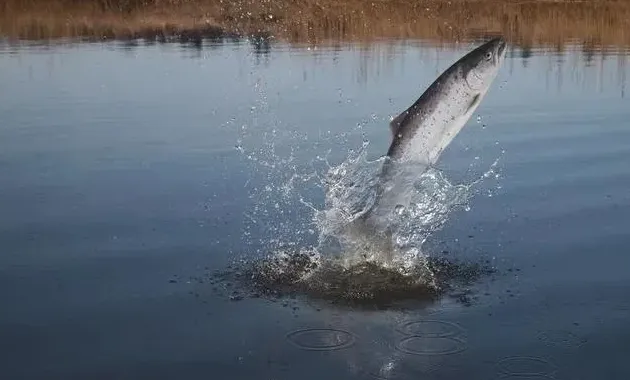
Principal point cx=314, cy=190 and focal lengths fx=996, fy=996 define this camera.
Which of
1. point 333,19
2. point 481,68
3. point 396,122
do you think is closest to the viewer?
point 481,68

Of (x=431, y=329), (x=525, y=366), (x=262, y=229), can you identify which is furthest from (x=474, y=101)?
(x=262, y=229)

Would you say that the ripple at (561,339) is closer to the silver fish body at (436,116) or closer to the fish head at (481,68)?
the silver fish body at (436,116)

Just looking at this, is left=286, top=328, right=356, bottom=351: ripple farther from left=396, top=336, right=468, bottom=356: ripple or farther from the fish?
the fish

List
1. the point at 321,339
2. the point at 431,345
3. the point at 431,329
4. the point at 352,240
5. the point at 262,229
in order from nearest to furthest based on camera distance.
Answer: the point at 431,345, the point at 321,339, the point at 431,329, the point at 352,240, the point at 262,229

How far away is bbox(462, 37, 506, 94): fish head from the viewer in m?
7.57

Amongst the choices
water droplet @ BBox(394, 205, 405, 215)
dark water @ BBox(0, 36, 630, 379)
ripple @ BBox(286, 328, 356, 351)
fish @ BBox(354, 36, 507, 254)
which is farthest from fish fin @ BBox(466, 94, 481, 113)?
ripple @ BBox(286, 328, 356, 351)

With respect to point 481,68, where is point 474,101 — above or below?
below

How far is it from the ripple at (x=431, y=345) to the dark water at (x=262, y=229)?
0.02m

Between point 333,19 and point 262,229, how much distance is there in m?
26.1

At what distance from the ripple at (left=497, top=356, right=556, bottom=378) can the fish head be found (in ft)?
6.86

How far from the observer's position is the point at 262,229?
10203 millimetres

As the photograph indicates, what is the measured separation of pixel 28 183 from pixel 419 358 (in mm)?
6851

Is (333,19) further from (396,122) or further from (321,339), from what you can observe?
(321,339)

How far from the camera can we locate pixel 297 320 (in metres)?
7.53
